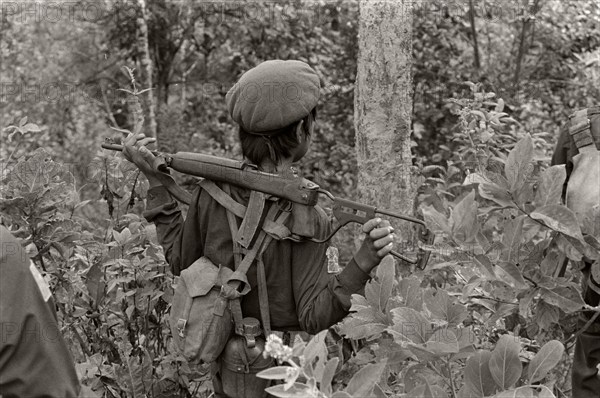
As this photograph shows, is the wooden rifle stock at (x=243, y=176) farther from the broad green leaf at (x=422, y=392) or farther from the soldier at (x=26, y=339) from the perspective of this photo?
the soldier at (x=26, y=339)

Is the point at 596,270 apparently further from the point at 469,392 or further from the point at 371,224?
the point at 371,224

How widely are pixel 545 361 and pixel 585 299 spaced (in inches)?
31.0

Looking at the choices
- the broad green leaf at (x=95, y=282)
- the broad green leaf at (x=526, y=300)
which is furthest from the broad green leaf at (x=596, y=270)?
the broad green leaf at (x=95, y=282)

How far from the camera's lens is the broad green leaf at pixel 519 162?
2.30m

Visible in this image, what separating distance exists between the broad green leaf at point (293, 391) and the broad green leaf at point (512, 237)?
34.4 inches

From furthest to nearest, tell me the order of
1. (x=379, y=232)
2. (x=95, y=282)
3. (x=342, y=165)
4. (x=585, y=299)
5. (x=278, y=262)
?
(x=342, y=165) < (x=95, y=282) < (x=585, y=299) < (x=278, y=262) < (x=379, y=232)

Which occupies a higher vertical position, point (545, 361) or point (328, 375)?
point (328, 375)

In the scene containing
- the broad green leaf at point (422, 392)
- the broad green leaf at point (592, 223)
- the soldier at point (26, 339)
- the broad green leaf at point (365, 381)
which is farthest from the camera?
the broad green leaf at point (592, 223)

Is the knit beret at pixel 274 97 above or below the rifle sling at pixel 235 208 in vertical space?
above

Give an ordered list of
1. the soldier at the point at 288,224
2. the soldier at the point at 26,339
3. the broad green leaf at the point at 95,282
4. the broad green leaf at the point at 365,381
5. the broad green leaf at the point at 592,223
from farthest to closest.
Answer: the broad green leaf at the point at 95,282 → the soldier at the point at 288,224 → the broad green leaf at the point at 592,223 → the broad green leaf at the point at 365,381 → the soldier at the point at 26,339

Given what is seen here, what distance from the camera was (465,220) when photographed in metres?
2.34

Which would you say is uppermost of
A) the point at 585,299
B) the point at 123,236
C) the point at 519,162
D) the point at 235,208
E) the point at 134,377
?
the point at 519,162

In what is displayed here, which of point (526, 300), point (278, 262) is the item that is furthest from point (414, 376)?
point (278, 262)

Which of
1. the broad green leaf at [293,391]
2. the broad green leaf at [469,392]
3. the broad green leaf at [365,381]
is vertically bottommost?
the broad green leaf at [469,392]
